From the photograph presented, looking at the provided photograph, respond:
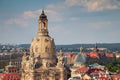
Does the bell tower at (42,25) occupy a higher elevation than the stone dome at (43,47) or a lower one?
higher

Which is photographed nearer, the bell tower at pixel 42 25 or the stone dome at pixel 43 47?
the stone dome at pixel 43 47

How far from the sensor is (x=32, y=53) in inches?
2402

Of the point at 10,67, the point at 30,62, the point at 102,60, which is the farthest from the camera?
the point at 102,60

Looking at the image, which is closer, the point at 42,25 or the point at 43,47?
the point at 43,47

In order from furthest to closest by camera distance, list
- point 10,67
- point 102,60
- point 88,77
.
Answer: point 102,60
point 10,67
point 88,77

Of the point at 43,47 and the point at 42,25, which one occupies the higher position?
the point at 42,25

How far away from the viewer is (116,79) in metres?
70.0

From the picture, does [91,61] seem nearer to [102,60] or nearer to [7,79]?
[102,60]

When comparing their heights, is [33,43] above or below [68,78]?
above

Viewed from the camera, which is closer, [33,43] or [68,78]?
[33,43]

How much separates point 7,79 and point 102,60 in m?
69.8

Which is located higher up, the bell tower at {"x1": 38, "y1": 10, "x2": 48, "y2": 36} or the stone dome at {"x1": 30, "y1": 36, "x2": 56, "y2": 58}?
the bell tower at {"x1": 38, "y1": 10, "x2": 48, "y2": 36}

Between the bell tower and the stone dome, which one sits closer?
the stone dome

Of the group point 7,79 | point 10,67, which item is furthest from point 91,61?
point 7,79
